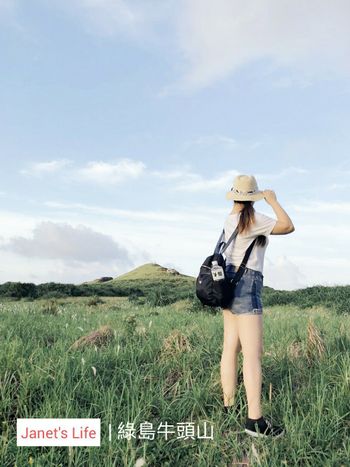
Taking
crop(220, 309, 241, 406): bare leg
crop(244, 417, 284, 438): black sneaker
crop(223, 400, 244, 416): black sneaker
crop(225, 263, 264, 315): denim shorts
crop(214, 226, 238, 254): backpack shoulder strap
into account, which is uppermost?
crop(214, 226, 238, 254): backpack shoulder strap

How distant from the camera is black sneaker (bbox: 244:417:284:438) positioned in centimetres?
520

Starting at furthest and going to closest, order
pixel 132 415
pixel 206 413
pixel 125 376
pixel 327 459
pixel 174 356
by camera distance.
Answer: pixel 174 356
pixel 125 376
pixel 206 413
pixel 132 415
pixel 327 459

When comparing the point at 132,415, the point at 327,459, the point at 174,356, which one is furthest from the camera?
the point at 174,356

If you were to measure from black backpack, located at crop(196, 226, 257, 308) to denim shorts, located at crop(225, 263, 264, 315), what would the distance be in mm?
47

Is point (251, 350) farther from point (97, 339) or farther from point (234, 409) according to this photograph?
point (97, 339)

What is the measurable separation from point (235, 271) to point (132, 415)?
183 centimetres

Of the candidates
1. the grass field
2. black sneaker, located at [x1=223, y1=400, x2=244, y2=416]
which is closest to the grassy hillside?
the grass field

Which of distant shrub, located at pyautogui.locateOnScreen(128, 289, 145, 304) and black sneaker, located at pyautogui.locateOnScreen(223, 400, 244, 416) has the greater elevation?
distant shrub, located at pyautogui.locateOnScreen(128, 289, 145, 304)

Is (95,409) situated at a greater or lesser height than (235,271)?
lesser

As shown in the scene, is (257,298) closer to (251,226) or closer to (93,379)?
(251,226)

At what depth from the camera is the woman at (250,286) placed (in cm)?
535

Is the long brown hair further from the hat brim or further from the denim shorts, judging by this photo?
the denim shorts

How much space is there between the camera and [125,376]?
6.20 m

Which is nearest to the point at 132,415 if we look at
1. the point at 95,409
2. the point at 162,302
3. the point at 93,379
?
the point at 95,409
